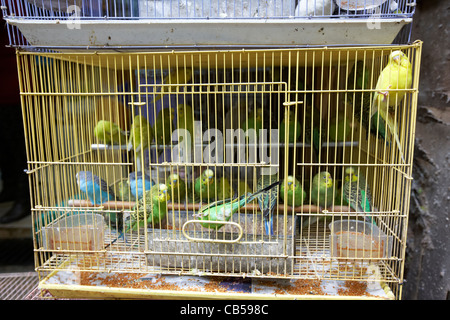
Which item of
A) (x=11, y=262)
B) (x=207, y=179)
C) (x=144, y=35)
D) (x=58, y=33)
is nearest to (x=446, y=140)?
(x=207, y=179)

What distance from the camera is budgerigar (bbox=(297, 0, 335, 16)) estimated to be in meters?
1.49

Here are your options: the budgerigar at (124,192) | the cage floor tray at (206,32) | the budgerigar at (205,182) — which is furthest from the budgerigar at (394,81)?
the budgerigar at (124,192)

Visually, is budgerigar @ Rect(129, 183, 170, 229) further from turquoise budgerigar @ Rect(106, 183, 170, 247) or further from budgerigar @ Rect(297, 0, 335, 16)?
budgerigar @ Rect(297, 0, 335, 16)

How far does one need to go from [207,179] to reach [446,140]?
1.27 meters

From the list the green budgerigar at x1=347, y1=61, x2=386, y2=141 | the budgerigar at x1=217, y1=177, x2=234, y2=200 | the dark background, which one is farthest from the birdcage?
the budgerigar at x1=217, y1=177, x2=234, y2=200

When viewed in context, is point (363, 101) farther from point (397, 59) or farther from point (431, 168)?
point (431, 168)

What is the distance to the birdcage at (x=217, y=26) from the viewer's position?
142 centimetres

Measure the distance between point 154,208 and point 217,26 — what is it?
91 centimetres

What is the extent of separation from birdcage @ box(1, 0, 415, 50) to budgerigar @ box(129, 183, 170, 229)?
68cm

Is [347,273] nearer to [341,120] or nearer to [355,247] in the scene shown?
[355,247]

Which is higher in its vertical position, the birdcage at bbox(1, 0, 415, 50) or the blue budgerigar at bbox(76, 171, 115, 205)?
the birdcage at bbox(1, 0, 415, 50)

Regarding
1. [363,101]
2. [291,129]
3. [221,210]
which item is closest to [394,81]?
[363,101]

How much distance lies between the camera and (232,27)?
1445 millimetres

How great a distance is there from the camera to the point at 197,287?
1.57 meters
